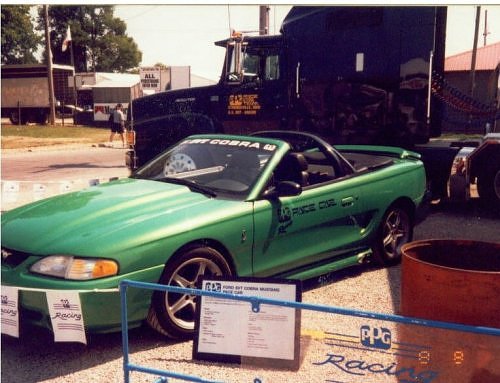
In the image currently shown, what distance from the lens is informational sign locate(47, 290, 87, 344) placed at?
333 centimetres

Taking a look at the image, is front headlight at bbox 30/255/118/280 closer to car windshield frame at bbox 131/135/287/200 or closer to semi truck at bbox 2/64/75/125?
car windshield frame at bbox 131/135/287/200

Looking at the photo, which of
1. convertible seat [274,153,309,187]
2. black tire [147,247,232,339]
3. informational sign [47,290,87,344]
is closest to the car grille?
informational sign [47,290,87,344]

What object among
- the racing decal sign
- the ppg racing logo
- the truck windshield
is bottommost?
the ppg racing logo

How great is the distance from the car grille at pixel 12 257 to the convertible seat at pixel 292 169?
207 cm

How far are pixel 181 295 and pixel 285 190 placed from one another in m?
1.15

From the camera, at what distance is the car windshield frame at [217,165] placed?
4.45 metres

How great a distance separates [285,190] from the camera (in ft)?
14.3

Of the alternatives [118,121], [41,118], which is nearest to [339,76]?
[118,121]

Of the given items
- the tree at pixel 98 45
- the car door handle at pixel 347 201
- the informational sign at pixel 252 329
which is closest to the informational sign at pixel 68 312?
the informational sign at pixel 252 329

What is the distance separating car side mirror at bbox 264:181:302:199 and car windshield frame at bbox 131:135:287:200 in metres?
0.10

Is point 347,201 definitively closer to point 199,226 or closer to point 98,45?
point 199,226

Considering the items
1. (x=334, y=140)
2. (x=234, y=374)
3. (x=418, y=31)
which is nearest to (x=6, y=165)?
(x=334, y=140)

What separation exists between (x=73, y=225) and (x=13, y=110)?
3451 cm

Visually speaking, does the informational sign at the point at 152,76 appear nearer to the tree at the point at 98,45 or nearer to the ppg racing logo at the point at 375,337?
the tree at the point at 98,45
